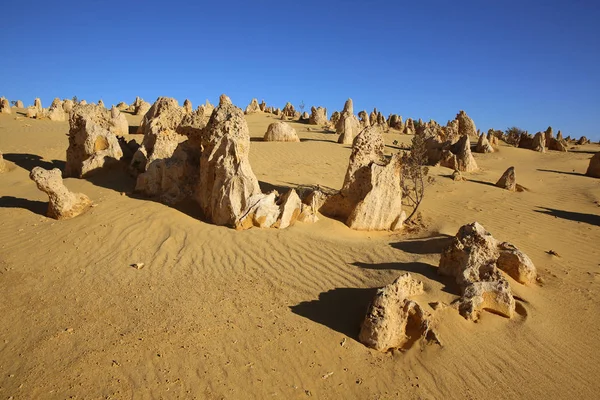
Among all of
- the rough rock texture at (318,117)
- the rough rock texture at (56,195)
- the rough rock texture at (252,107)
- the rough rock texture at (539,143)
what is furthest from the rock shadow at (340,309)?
the rough rock texture at (252,107)

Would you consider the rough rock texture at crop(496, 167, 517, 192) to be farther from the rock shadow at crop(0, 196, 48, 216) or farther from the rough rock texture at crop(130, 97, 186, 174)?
the rock shadow at crop(0, 196, 48, 216)

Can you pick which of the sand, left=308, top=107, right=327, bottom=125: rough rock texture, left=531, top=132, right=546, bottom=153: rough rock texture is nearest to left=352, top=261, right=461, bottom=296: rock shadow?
the sand

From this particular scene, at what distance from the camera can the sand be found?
4.11 metres

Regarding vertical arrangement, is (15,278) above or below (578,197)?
below

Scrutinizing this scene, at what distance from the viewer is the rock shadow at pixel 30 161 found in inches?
467

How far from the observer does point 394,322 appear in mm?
4602

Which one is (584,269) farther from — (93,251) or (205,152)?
(93,251)

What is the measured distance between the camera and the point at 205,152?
829cm

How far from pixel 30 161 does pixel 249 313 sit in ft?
36.6

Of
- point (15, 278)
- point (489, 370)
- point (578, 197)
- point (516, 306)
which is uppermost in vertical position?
point (578, 197)

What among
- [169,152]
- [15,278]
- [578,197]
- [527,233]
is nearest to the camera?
[15,278]

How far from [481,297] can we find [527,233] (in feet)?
15.0

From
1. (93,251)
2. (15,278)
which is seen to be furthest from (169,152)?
(15,278)

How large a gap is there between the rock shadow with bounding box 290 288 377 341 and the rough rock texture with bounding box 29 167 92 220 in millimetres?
5371
